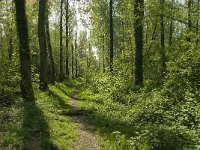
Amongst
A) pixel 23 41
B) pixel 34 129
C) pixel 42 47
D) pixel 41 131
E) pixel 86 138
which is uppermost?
pixel 23 41

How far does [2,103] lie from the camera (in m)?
18.9

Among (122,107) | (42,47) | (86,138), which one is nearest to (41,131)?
(86,138)

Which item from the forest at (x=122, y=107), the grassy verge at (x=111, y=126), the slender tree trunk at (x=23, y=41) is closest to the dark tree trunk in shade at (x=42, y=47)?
the forest at (x=122, y=107)

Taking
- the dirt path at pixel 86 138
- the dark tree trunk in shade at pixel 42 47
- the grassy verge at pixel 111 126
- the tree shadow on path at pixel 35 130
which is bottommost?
the dirt path at pixel 86 138

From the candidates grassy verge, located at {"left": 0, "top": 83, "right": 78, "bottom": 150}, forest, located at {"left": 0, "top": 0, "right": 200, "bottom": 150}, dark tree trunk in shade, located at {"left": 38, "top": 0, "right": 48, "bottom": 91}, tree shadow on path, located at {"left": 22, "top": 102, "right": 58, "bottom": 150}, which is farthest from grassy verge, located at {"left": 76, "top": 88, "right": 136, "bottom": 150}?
dark tree trunk in shade, located at {"left": 38, "top": 0, "right": 48, "bottom": 91}

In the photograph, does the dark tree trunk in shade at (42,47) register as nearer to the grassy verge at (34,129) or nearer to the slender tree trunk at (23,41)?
the slender tree trunk at (23,41)

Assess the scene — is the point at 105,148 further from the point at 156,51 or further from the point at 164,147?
the point at 156,51

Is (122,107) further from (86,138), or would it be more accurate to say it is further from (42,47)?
(42,47)

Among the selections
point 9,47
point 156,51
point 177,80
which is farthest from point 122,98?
point 9,47

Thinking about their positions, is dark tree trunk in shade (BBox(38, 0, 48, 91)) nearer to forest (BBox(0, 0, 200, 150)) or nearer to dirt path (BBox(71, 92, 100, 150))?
forest (BBox(0, 0, 200, 150))

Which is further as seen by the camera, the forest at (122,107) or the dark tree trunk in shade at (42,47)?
the dark tree trunk in shade at (42,47)

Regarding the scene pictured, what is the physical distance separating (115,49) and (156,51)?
50035mm

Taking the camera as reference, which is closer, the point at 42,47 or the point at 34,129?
the point at 34,129

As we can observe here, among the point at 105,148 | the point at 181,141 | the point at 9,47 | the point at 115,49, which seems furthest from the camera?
the point at 115,49
